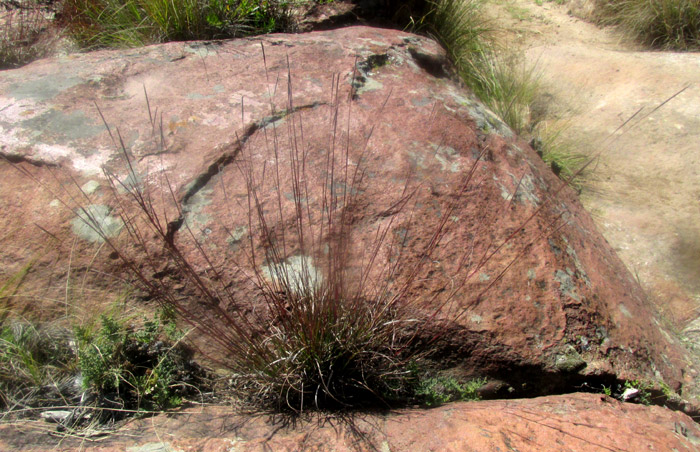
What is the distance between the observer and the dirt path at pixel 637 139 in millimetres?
3408

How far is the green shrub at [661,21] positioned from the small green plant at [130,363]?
6005mm

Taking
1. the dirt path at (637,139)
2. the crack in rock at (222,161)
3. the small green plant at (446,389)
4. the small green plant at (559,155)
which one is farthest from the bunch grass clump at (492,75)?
the small green plant at (446,389)

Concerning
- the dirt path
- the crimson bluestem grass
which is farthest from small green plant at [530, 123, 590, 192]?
the crimson bluestem grass

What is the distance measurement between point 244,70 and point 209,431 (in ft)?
6.10

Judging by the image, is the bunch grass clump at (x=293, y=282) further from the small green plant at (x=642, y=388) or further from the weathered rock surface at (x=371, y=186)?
the small green plant at (x=642, y=388)

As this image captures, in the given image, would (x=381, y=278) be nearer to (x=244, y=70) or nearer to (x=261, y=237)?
(x=261, y=237)

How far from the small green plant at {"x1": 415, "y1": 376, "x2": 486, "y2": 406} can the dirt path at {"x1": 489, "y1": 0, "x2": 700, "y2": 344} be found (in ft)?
5.08

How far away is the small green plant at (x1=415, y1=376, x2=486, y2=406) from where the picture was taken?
6.32 feet

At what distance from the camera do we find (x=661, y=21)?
5.73m

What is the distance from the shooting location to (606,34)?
630cm

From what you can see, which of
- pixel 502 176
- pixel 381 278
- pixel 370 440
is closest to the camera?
pixel 370 440

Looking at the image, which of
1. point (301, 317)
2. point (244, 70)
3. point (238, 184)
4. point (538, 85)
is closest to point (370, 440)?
point (301, 317)

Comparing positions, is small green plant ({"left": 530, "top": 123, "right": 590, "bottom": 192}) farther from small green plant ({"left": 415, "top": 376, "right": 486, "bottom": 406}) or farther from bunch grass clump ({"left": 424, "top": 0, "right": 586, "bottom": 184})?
small green plant ({"left": 415, "top": 376, "right": 486, "bottom": 406})

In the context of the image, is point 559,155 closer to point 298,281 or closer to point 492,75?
point 492,75
